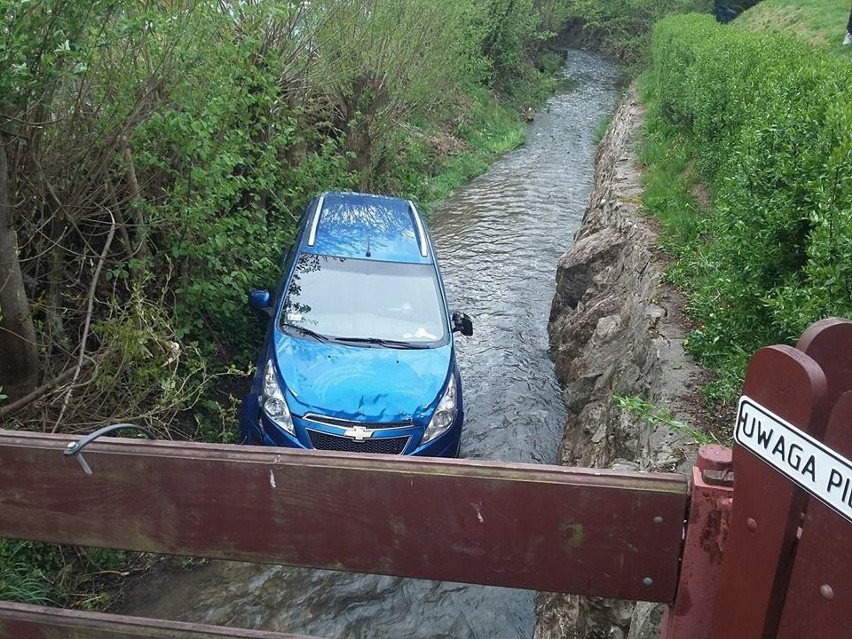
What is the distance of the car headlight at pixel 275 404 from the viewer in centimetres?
570

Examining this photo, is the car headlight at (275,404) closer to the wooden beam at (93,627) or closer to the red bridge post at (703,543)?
the wooden beam at (93,627)

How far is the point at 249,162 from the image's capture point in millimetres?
7297

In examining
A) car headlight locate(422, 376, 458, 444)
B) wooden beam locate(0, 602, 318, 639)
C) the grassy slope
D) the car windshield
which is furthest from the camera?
the grassy slope

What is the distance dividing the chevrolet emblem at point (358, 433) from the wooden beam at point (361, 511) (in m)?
3.78

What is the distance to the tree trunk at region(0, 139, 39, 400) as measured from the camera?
15.1ft

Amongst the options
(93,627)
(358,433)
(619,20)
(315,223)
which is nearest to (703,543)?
(93,627)

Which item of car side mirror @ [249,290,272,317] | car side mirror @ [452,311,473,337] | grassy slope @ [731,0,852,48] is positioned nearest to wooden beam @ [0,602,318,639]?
car side mirror @ [249,290,272,317]

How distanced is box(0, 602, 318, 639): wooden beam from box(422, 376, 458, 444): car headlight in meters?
4.08

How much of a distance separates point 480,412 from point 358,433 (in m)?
2.89

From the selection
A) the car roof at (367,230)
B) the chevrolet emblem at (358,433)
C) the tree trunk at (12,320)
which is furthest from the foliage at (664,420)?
the tree trunk at (12,320)

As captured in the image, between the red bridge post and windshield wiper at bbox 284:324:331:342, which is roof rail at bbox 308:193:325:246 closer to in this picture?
windshield wiper at bbox 284:324:331:342

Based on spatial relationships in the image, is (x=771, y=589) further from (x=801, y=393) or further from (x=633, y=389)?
(x=633, y=389)

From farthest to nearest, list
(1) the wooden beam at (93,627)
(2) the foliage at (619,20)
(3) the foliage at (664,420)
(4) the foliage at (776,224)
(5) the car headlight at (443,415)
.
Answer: (2) the foliage at (619,20), (5) the car headlight at (443,415), (3) the foliage at (664,420), (4) the foliage at (776,224), (1) the wooden beam at (93,627)

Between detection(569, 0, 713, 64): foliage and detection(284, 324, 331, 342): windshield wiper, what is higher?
detection(569, 0, 713, 64): foliage
